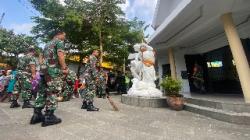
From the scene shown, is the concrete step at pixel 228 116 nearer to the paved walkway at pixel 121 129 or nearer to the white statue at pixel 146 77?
the paved walkway at pixel 121 129

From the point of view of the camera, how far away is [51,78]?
507 centimetres

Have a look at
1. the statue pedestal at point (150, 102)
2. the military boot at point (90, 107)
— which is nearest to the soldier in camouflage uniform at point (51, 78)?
the military boot at point (90, 107)

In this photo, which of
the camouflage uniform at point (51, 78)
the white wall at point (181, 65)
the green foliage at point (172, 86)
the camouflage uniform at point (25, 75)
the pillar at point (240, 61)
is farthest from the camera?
the white wall at point (181, 65)

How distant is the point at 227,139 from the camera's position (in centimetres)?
425

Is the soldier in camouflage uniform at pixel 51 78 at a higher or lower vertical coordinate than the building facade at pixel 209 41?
lower

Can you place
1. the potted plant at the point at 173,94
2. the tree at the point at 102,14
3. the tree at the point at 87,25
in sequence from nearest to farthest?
the potted plant at the point at 173,94, the tree at the point at 87,25, the tree at the point at 102,14

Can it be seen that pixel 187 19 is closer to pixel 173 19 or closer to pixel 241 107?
pixel 173 19

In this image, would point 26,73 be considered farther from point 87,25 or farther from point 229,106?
point 87,25

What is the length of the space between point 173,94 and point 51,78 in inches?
169

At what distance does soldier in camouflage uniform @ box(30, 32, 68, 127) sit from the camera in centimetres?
504

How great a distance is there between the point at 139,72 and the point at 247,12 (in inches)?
174

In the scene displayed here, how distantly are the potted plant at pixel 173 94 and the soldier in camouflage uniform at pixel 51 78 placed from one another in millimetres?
3924

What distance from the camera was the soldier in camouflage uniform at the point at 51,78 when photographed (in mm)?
5035

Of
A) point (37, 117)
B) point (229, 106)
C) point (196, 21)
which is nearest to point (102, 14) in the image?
point (196, 21)
